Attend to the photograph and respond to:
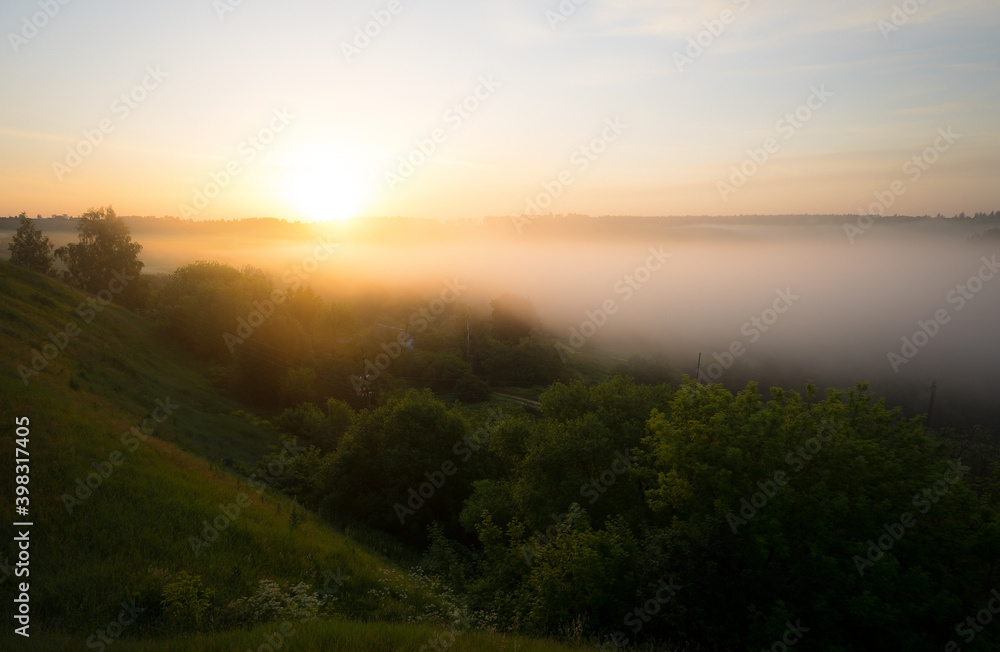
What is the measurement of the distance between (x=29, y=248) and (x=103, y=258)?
922 centimetres

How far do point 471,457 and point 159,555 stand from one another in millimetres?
20649

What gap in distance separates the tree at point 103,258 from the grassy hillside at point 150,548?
6790 cm

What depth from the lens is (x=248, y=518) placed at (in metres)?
17.1

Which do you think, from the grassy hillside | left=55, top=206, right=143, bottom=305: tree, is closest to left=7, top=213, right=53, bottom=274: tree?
left=55, top=206, right=143, bottom=305: tree

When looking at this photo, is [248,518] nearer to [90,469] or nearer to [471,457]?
[90,469]

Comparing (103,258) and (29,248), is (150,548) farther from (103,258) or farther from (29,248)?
(29,248)

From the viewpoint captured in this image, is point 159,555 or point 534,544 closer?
point 159,555

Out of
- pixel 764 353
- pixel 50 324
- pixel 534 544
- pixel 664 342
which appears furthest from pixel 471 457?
pixel 764 353

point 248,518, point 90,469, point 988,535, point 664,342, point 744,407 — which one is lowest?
point 248,518

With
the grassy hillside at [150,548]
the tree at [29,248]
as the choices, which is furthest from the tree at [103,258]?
the grassy hillside at [150,548]

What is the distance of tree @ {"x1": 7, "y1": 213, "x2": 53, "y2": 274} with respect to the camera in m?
76.2

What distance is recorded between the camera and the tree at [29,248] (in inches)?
3000

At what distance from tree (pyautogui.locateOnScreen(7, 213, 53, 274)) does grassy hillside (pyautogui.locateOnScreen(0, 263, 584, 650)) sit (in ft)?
228

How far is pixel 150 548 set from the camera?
526 inches
